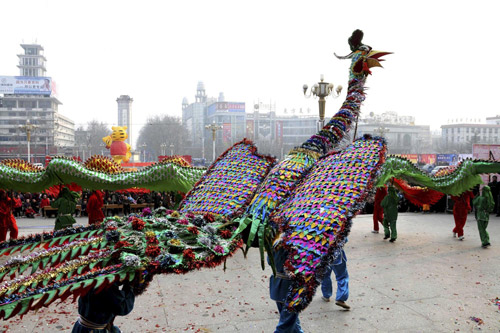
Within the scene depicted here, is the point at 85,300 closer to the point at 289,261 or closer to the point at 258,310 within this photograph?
the point at 289,261

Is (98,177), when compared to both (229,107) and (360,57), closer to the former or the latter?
(360,57)

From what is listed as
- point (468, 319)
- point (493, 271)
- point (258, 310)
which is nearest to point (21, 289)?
point (258, 310)

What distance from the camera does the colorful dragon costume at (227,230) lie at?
1.89 m

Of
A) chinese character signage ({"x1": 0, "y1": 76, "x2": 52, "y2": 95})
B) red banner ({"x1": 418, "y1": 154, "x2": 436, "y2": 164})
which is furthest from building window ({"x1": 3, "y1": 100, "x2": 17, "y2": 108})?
red banner ({"x1": 418, "y1": 154, "x2": 436, "y2": 164})

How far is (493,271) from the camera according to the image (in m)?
6.46

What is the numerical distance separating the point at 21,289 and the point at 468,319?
15.0 feet

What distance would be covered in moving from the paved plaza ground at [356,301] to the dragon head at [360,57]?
9.14 ft

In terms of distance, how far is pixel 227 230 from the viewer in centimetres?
246

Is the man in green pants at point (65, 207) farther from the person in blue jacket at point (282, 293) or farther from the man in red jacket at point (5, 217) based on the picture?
the person in blue jacket at point (282, 293)

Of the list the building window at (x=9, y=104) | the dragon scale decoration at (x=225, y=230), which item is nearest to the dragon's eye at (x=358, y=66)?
the dragon scale decoration at (x=225, y=230)

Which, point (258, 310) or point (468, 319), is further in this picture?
point (258, 310)

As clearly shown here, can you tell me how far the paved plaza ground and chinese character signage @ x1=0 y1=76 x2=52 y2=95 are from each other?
60.0 meters

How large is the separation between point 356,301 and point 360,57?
306 cm

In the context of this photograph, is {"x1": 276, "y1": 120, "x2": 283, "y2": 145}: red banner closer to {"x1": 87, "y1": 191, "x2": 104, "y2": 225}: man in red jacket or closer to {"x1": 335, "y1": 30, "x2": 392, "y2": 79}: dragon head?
{"x1": 87, "y1": 191, "x2": 104, "y2": 225}: man in red jacket
